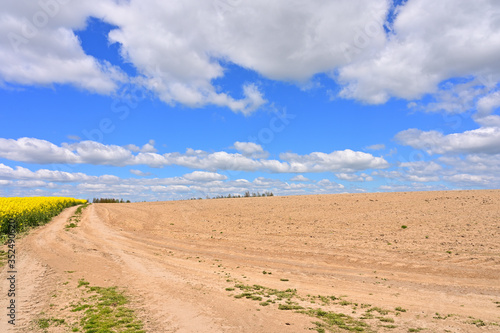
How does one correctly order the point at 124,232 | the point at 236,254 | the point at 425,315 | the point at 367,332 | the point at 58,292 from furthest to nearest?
the point at 124,232
the point at 236,254
the point at 58,292
the point at 425,315
the point at 367,332

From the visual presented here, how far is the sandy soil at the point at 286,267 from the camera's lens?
25.0 ft

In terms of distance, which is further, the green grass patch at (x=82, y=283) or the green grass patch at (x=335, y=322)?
the green grass patch at (x=82, y=283)

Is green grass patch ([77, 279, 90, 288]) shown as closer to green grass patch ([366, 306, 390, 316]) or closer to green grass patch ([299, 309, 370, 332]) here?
green grass patch ([299, 309, 370, 332])

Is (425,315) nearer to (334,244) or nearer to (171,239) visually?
(334,244)

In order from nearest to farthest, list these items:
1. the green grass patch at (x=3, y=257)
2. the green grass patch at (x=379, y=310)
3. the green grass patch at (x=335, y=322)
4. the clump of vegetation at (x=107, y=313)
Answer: the green grass patch at (x=335, y=322) → the clump of vegetation at (x=107, y=313) → the green grass patch at (x=379, y=310) → the green grass patch at (x=3, y=257)

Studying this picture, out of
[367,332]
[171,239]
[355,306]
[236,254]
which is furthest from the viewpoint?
[171,239]

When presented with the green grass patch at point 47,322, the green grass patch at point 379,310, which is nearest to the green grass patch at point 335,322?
the green grass patch at point 379,310

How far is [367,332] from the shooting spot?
6.52 meters

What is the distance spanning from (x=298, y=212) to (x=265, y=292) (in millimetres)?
19796

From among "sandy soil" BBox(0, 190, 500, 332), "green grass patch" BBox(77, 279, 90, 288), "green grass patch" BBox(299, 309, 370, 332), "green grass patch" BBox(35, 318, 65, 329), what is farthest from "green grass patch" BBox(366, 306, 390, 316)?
"green grass patch" BBox(77, 279, 90, 288)

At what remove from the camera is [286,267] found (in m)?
13.2

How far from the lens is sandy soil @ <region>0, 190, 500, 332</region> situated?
7.62 m

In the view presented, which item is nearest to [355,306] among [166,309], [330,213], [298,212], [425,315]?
[425,315]

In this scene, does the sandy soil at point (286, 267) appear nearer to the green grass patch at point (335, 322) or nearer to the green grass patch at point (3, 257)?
the green grass patch at point (335, 322)
